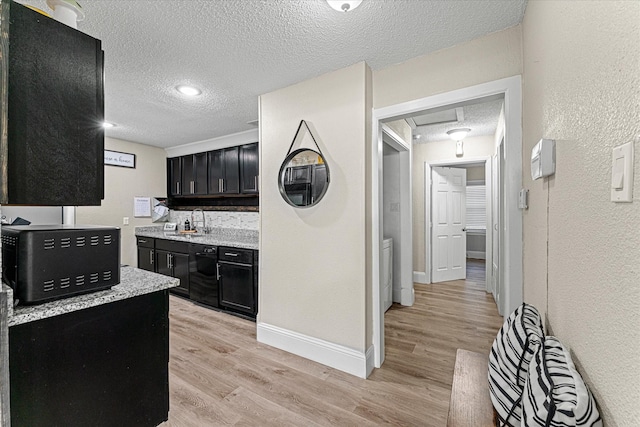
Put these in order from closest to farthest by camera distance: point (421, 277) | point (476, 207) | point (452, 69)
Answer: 1. point (452, 69)
2. point (421, 277)
3. point (476, 207)

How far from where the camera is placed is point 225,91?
2641 mm

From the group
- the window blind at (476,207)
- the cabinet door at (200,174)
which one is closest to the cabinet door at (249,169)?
the cabinet door at (200,174)

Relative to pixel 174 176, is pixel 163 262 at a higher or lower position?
lower

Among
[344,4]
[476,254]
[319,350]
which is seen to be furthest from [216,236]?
[476,254]

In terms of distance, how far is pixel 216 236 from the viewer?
4.37m

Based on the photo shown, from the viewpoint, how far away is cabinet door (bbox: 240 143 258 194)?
3914 millimetres

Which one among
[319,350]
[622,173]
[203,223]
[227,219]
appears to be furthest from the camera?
[203,223]

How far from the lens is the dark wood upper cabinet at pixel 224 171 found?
412 centimetres

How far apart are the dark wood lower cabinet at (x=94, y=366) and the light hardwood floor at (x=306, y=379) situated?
57cm

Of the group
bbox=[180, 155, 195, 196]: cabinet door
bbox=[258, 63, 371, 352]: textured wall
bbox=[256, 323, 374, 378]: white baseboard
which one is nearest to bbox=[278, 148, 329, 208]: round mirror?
bbox=[258, 63, 371, 352]: textured wall

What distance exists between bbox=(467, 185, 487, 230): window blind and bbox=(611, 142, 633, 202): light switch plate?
7486mm

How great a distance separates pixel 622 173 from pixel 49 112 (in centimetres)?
167

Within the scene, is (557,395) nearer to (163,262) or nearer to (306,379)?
(306,379)

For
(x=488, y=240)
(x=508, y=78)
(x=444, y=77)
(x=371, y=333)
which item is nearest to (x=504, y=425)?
(x=371, y=333)
